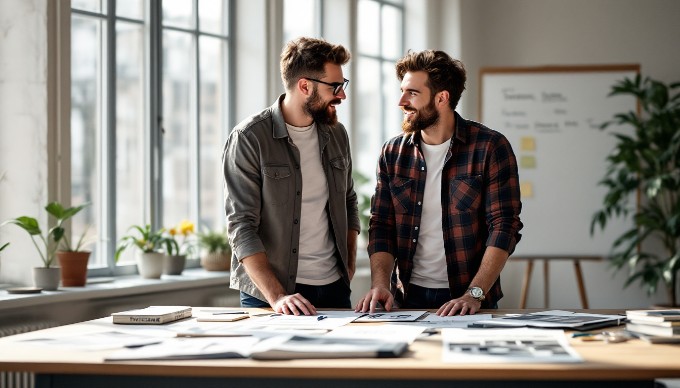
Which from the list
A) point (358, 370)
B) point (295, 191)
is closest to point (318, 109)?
point (295, 191)

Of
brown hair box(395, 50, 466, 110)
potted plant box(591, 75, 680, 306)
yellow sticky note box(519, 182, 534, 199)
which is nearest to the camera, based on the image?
brown hair box(395, 50, 466, 110)

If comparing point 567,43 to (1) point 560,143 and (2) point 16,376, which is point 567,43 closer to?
(1) point 560,143

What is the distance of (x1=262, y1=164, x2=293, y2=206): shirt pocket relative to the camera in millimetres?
3057

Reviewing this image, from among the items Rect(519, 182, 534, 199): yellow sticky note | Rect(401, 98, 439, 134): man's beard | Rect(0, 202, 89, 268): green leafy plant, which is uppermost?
Rect(401, 98, 439, 134): man's beard

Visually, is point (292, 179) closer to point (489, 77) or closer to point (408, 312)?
point (408, 312)

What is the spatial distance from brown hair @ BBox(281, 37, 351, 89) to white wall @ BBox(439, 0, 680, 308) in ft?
13.4

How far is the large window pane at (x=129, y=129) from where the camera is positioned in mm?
4816

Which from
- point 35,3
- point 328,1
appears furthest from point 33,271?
point 328,1

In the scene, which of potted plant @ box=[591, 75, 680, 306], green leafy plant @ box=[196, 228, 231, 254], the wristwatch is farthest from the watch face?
potted plant @ box=[591, 75, 680, 306]

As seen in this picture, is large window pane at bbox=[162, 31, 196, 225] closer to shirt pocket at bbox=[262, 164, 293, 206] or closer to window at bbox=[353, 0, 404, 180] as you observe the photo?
window at bbox=[353, 0, 404, 180]

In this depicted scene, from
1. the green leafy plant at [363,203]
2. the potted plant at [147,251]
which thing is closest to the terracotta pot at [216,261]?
the potted plant at [147,251]

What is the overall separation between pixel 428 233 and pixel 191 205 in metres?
2.57

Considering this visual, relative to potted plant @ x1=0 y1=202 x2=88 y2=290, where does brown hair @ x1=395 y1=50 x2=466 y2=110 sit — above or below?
above

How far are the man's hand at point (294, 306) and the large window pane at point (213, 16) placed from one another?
300 centimetres
